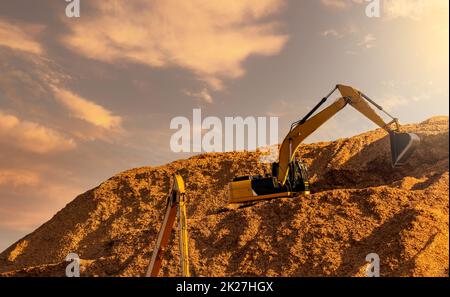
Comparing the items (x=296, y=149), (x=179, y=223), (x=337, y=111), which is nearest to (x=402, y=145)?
(x=337, y=111)

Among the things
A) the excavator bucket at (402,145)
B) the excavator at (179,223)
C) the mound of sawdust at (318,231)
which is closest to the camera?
the excavator at (179,223)

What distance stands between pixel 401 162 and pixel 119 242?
585 inches

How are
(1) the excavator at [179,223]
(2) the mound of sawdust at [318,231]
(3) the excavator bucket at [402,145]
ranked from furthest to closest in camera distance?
(3) the excavator bucket at [402,145], (2) the mound of sawdust at [318,231], (1) the excavator at [179,223]

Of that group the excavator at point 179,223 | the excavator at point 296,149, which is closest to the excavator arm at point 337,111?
the excavator at point 296,149

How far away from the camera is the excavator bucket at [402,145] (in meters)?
20.3

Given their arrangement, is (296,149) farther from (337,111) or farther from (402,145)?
(402,145)

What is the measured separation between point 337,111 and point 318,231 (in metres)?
5.67

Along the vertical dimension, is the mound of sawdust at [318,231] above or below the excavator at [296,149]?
below

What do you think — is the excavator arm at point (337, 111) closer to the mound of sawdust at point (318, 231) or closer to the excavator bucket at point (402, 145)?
the excavator bucket at point (402, 145)

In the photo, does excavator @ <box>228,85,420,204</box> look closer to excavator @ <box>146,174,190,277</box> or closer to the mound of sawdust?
the mound of sawdust

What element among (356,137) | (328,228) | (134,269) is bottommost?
(134,269)
